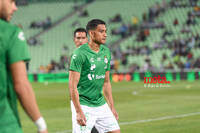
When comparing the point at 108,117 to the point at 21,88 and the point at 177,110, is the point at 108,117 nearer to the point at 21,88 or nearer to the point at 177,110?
the point at 21,88

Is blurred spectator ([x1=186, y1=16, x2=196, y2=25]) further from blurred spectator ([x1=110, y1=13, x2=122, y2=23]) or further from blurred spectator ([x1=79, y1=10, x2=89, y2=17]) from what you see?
blurred spectator ([x1=79, y1=10, x2=89, y2=17])

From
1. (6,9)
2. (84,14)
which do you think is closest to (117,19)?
(84,14)

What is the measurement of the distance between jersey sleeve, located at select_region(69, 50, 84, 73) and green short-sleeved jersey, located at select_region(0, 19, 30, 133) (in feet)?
10.9

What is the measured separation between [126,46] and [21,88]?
38.7 metres

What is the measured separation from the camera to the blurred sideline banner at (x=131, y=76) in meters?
34.9

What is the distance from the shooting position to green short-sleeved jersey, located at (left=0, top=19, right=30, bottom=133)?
3.56 m

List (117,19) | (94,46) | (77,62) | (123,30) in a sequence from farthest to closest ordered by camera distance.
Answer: (117,19)
(123,30)
(94,46)
(77,62)

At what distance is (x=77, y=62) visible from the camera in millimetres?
7047

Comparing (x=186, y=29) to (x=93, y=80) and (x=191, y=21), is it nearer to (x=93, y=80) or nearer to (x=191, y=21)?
(x=191, y=21)

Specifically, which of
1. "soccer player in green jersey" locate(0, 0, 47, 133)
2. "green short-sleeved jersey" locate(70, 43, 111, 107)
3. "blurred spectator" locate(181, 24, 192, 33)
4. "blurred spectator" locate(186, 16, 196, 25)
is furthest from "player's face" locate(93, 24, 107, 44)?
"blurred spectator" locate(186, 16, 196, 25)

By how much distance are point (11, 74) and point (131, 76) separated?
33.9 meters

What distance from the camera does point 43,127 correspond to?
3.70 metres

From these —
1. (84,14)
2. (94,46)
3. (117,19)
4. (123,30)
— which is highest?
(84,14)

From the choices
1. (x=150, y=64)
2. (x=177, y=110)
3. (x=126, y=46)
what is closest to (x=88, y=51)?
(x=177, y=110)
